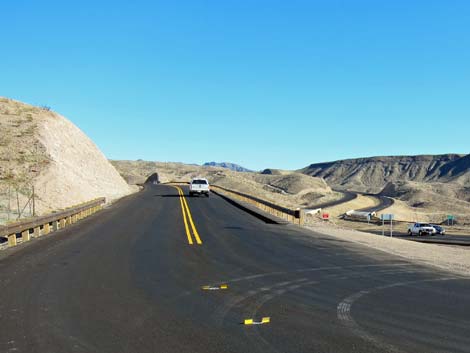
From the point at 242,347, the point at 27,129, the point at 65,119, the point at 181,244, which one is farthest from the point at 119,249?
the point at 65,119

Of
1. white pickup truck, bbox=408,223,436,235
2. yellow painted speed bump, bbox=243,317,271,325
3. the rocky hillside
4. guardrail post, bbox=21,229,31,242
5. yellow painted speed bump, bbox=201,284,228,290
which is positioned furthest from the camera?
white pickup truck, bbox=408,223,436,235

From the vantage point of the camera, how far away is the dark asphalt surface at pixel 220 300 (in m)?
6.18

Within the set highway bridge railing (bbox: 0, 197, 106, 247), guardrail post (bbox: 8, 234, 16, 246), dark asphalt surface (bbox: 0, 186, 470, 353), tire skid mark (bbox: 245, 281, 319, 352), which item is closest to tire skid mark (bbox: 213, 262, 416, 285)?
dark asphalt surface (bbox: 0, 186, 470, 353)

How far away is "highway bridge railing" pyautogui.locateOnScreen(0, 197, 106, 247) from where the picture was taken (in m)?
15.7

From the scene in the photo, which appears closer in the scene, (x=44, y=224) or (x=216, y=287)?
(x=216, y=287)

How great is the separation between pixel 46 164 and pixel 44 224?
20.4 metres

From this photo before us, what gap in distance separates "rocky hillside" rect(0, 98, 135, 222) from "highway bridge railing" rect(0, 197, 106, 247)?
323 cm

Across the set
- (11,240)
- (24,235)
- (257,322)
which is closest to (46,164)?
(24,235)

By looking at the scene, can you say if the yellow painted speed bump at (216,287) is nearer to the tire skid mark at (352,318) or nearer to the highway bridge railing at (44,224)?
the tire skid mark at (352,318)

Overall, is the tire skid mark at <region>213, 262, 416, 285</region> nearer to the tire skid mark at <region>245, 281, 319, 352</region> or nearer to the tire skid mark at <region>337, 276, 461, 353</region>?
the tire skid mark at <region>245, 281, 319, 352</region>

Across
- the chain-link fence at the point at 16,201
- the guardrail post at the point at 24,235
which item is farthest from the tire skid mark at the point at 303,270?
the chain-link fence at the point at 16,201

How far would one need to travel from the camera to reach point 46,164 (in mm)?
37969

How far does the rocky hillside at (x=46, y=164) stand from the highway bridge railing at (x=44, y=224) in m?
3.23

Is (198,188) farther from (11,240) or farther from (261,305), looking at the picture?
(261,305)
